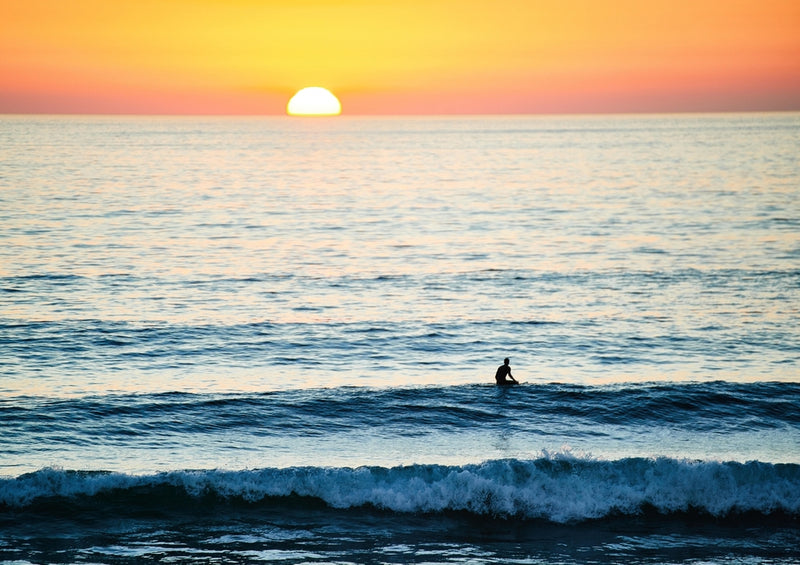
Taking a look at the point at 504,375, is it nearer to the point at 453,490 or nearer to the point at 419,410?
the point at 419,410

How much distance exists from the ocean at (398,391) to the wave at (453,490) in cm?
5

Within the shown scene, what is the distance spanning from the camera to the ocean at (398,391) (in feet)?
59.4

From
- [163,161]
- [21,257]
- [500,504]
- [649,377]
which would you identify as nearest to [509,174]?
[163,161]

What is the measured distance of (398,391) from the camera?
87.7 feet

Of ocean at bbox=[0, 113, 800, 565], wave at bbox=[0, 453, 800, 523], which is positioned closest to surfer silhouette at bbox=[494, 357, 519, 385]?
ocean at bbox=[0, 113, 800, 565]

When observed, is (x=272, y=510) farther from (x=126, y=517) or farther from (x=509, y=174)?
(x=509, y=174)

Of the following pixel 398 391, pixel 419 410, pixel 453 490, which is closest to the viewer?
pixel 453 490

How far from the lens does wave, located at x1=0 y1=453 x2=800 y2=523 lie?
61.9 ft

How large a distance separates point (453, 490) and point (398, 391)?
25.9 feet

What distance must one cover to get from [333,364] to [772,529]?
647 inches

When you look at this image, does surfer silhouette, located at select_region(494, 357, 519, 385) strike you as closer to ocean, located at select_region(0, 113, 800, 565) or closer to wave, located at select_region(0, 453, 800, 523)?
ocean, located at select_region(0, 113, 800, 565)

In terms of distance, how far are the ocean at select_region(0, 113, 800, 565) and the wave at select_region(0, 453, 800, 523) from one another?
2.1 inches

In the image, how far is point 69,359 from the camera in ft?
97.0

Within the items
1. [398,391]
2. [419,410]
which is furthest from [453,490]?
[398,391]
